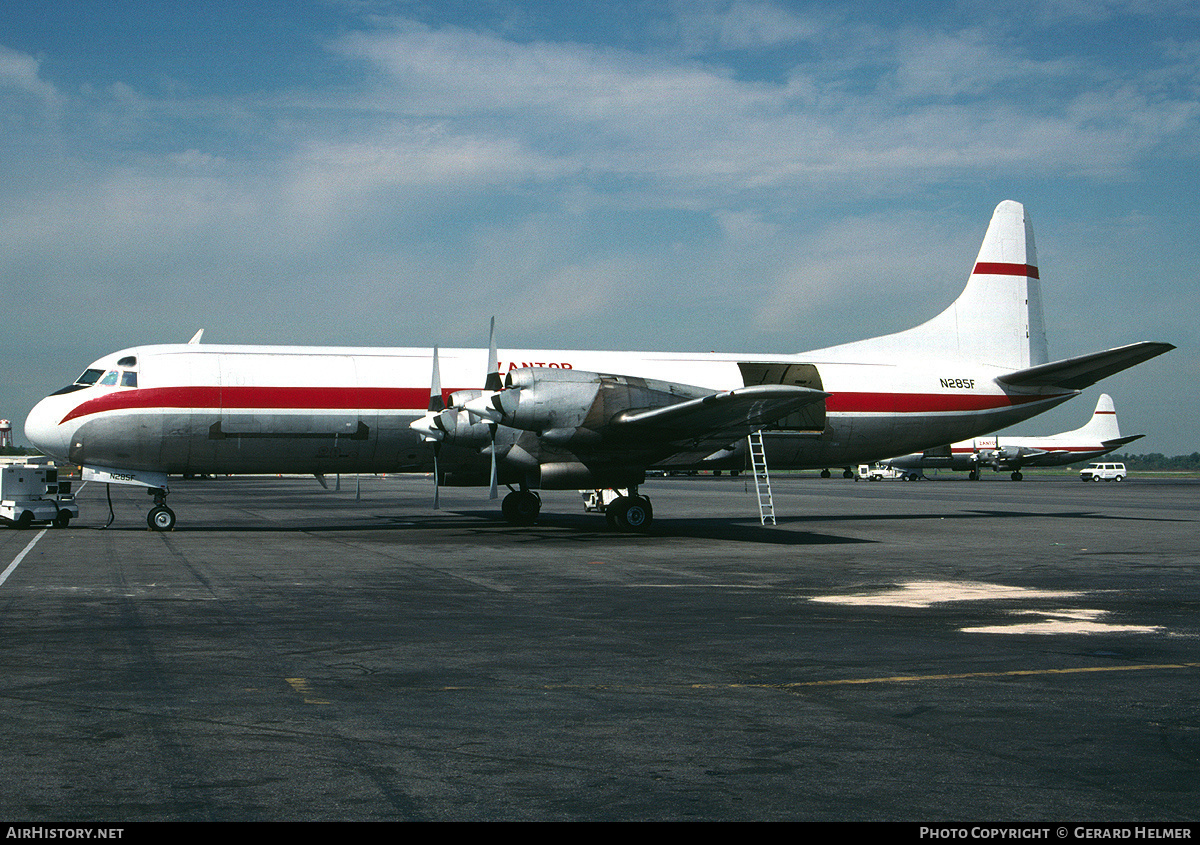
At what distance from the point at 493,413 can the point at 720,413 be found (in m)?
5.03

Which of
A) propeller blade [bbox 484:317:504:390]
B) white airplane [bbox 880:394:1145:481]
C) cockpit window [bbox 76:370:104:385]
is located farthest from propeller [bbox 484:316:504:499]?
white airplane [bbox 880:394:1145:481]

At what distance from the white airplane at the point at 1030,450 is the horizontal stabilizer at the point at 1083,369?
171 ft

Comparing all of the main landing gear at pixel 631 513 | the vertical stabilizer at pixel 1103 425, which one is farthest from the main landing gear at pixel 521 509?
the vertical stabilizer at pixel 1103 425

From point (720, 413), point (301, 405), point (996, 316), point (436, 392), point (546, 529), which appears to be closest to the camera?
point (720, 413)

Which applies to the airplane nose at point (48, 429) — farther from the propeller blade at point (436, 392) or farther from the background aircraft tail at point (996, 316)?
the background aircraft tail at point (996, 316)

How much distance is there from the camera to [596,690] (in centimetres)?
767

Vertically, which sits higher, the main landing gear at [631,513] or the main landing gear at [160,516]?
the main landing gear at [160,516]

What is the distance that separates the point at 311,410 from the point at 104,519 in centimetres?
1011

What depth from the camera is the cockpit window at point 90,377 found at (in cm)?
2400

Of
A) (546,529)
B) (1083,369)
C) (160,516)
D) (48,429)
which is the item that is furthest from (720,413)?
(48,429)

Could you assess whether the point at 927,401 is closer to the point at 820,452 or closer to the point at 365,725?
the point at 820,452

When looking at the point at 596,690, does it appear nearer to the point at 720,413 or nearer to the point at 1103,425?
the point at 720,413

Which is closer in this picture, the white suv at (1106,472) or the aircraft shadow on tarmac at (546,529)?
the aircraft shadow on tarmac at (546,529)

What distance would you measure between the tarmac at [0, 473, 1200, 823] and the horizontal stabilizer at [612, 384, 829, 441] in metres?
4.32
